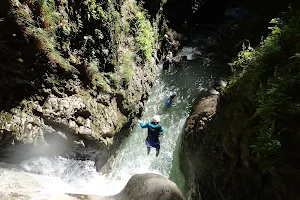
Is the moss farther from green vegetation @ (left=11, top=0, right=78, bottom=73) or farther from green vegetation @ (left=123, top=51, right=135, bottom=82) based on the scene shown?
green vegetation @ (left=123, top=51, right=135, bottom=82)

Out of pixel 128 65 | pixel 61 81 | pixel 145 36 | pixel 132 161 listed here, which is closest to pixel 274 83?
pixel 61 81

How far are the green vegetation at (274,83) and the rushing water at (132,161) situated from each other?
177 inches

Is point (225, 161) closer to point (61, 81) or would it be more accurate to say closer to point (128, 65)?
point (61, 81)

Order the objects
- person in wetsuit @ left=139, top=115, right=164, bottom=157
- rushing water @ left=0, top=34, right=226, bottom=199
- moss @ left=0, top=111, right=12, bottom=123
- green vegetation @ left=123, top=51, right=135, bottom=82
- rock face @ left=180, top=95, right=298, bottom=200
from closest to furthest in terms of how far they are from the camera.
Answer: rock face @ left=180, top=95, right=298, bottom=200 → rushing water @ left=0, top=34, right=226, bottom=199 → moss @ left=0, top=111, right=12, bottom=123 → person in wetsuit @ left=139, top=115, right=164, bottom=157 → green vegetation @ left=123, top=51, right=135, bottom=82

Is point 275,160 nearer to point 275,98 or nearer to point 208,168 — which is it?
point 275,98

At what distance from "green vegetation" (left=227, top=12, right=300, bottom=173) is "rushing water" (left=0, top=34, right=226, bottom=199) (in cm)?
450

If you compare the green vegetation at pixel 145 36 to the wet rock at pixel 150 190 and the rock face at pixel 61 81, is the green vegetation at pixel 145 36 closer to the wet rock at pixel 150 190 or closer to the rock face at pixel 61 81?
the rock face at pixel 61 81

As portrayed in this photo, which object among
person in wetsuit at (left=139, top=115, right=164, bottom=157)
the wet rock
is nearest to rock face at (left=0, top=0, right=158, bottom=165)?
person in wetsuit at (left=139, top=115, right=164, bottom=157)

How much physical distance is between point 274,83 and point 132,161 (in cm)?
712

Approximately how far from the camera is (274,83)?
5023mm

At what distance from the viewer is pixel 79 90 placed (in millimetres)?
8680

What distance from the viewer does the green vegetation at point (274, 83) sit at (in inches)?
176

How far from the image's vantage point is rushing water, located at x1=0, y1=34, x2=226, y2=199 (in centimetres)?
664

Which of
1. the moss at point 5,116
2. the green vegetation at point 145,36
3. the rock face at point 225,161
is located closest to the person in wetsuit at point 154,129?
the rock face at point 225,161
